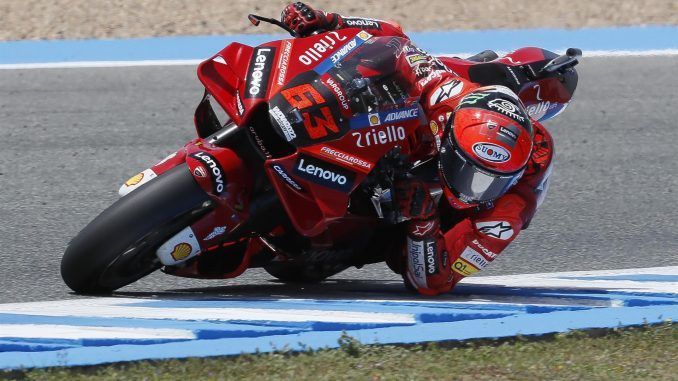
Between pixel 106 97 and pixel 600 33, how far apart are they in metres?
4.64

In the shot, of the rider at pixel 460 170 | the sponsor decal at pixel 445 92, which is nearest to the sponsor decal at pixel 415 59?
the rider at pixel 460 170

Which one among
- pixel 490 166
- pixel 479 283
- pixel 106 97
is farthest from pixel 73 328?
pixel 106 97

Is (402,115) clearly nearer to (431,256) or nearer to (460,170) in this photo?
(460,170)

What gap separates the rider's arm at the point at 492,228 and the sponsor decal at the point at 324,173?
2.29 feet

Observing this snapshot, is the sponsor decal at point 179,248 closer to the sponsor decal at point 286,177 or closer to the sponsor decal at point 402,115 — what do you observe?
the sponsor decal at point 286,177

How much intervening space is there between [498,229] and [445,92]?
65 centimetres

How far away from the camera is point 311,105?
15.7ft

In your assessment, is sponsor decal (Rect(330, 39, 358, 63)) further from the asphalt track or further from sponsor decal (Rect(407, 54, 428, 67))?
the asphalt track

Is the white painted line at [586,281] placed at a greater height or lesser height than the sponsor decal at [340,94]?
lesser

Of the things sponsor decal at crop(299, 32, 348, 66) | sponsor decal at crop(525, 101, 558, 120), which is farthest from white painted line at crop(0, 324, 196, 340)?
sponsor decal at crop(525, 101, 558, 120)

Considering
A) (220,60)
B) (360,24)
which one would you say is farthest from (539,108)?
(220,60)

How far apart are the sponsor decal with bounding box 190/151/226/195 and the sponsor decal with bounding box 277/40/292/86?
1.35 feet

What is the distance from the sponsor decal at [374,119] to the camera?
192 inches

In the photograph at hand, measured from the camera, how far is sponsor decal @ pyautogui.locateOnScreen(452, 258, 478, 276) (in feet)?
17.5
